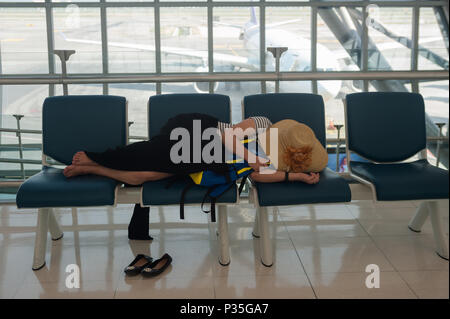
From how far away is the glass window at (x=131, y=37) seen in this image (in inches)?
373

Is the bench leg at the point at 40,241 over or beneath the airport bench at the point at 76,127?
beneath

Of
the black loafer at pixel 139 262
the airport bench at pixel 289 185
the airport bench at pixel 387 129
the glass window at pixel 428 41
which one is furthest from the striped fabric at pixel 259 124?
the glass window at pixel 428 41

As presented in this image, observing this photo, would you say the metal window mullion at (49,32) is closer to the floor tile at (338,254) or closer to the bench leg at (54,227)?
the bench leg at (54,227)

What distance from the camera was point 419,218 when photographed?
10.4 feet

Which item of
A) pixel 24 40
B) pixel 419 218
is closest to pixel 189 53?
pixel 24 40

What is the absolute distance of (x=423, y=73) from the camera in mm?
3277

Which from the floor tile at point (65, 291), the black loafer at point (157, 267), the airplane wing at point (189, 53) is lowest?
the floor tile at point (65, 291)

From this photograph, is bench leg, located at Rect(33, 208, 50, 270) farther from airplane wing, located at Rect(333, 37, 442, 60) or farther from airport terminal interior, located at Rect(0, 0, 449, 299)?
airplane wing, located at Rect(333, 37, 442, 60)

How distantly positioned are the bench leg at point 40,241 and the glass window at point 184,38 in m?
6.86

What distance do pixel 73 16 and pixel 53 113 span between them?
717 cm

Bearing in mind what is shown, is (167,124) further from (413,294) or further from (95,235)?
(413,294)

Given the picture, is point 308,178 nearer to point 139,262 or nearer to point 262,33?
point 139,262
